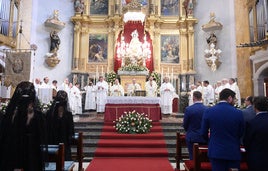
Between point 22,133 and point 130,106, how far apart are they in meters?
6.72

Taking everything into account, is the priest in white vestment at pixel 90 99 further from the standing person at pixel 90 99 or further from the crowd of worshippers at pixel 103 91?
the crowd of worshippers at pixel 103 91

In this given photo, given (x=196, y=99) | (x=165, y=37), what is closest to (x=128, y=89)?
(x=165, y=37)

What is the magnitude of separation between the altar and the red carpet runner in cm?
95

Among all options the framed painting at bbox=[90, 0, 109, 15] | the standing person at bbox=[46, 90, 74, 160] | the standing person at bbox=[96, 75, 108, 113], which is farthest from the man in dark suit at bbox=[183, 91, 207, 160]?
the framed painting at bbox=[90, 0, 109, 15]

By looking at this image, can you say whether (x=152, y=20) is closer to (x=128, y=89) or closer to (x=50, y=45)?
(x=128, y=89)

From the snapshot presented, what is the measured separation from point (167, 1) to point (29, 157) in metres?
14.0

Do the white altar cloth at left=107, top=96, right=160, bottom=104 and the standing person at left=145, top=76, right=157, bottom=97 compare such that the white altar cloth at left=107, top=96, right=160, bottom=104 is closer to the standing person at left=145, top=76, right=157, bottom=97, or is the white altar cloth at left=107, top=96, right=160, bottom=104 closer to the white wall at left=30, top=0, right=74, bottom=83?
the standing person at left=145, top=76, right=157, bottom=97

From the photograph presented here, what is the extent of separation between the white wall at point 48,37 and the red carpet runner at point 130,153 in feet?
23.2

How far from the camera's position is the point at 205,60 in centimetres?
1452

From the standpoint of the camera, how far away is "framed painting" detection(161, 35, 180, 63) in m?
14.9

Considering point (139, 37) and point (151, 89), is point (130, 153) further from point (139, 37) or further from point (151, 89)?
point (139, 37)

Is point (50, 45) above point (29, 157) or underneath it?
above

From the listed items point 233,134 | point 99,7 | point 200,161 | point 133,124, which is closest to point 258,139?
point 233,134

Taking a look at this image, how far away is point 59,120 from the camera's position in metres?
4.85
